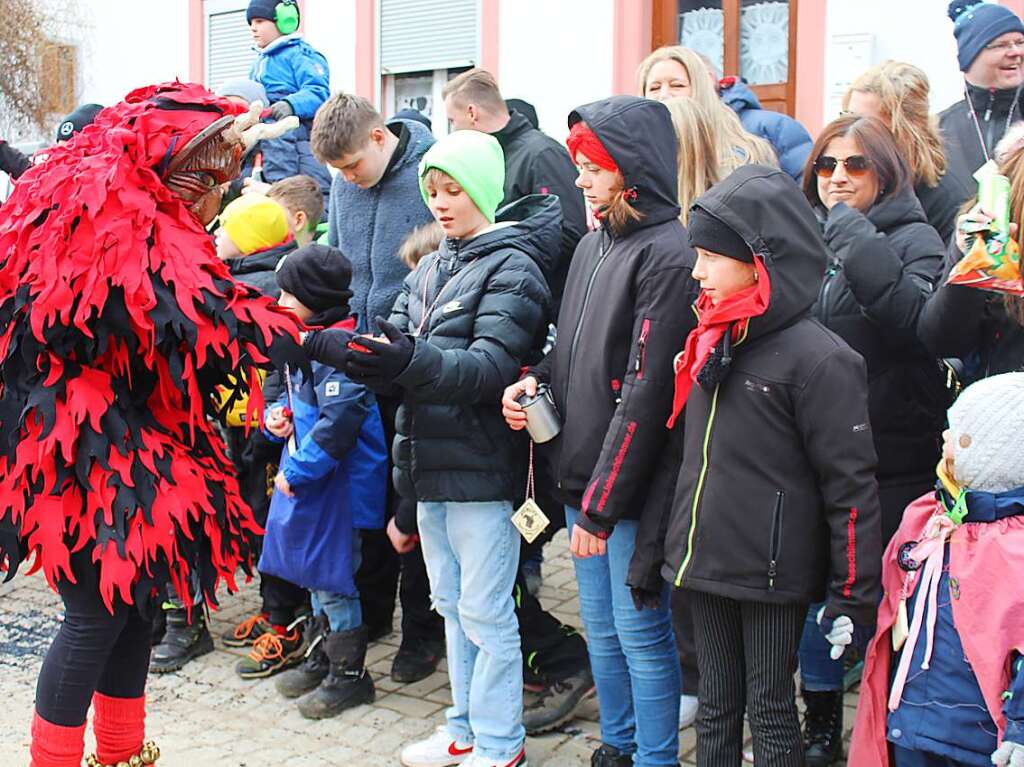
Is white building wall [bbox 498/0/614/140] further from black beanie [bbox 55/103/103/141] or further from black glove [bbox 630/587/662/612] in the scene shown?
black glove [bbox 630/587/662/612]

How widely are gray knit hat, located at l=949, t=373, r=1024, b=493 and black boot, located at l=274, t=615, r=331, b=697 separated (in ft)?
8.53

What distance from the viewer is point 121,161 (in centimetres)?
301

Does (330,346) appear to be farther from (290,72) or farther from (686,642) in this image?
(290,72)

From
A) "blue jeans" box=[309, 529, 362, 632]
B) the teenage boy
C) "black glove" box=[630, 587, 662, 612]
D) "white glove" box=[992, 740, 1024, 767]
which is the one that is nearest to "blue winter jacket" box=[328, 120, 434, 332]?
the teenage boy

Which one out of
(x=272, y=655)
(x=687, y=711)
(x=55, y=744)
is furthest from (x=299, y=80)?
(x=55, y=744)

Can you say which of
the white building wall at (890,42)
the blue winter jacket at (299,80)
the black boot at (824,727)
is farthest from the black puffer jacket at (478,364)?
the white building wall at (890,42)

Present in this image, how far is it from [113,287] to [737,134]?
7.29 ft

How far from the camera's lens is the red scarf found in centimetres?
293

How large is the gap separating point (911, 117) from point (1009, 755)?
91.3 inches

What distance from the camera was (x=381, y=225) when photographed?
16.2ft

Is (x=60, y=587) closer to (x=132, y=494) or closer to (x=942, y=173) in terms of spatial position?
(x=132, y=494)

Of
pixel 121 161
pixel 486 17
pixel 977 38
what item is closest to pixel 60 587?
pixel 121 161

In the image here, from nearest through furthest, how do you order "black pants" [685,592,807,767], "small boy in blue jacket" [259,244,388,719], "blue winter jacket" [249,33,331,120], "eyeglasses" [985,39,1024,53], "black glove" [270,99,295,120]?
1. "black pants" [685,592,807,767]
2. "small boy in blue jacket" [259,244,388,719]
3. "eyeglasses" [985,39,1024,53]
4. "black glove" [270,99,295,120]
5. "blue winter jacket" [249,33,331,120]

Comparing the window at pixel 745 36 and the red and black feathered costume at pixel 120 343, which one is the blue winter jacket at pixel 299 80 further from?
the red and black feathered costume at pixel 120 343
